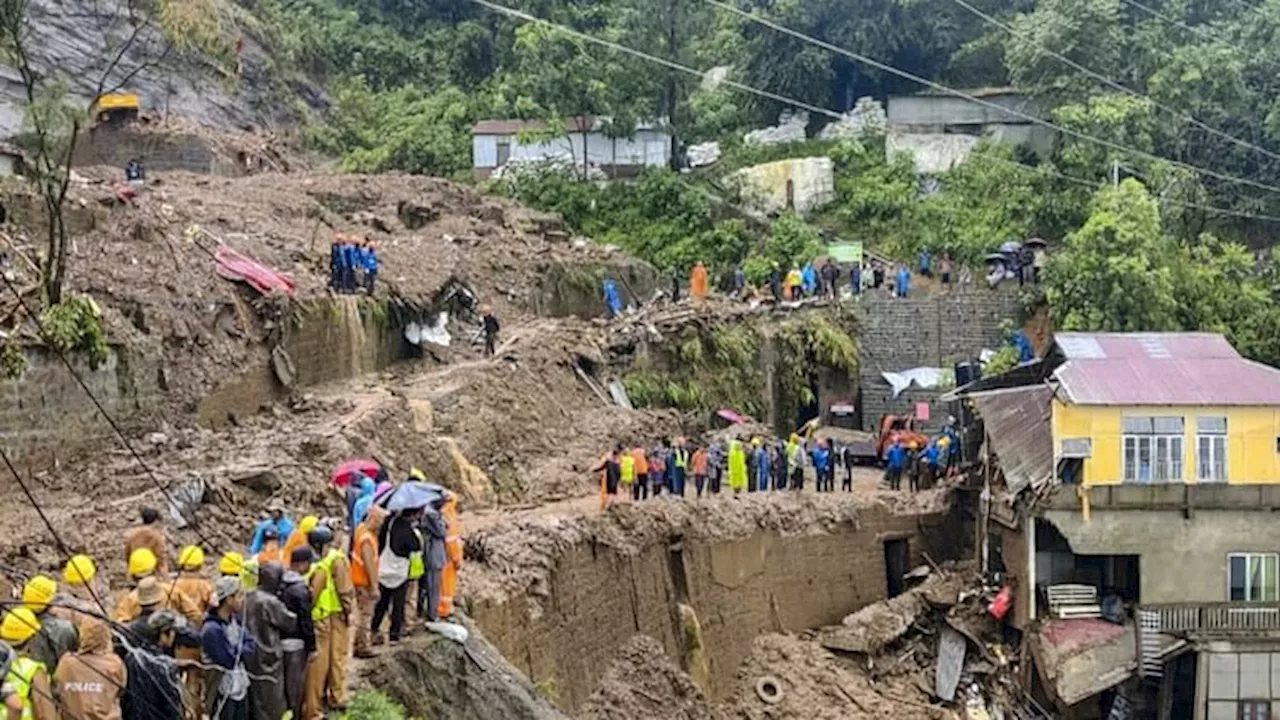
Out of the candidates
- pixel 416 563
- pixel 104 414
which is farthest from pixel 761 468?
pixel 416 563

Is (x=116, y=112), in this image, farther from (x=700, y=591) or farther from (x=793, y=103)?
(x=793, y=103)

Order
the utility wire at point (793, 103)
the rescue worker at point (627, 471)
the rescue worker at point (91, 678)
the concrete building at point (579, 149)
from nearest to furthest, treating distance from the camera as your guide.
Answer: the rescue worker at point (91, 678) < the rescue worker at point (627, 471) < the utility wire at point (793, 103) < the concrete building at point (579, 149)

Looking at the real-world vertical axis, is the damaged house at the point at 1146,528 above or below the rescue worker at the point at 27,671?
below

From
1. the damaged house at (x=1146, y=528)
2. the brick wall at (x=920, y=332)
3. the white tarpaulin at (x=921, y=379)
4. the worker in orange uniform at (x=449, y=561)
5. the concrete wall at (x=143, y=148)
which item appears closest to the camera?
the worker in orange uniform at (x=449, y=561)

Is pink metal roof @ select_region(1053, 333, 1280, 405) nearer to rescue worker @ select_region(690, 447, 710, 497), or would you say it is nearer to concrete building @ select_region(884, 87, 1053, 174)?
rescue worker @ select_region(690, 447, 710, 497)

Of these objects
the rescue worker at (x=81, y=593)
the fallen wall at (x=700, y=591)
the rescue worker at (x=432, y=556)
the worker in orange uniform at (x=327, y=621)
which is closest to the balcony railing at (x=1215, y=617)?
the fallen wall at (x=700, y=591)

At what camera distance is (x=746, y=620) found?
25.1 metres

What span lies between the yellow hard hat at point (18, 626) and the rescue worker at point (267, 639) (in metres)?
1.55

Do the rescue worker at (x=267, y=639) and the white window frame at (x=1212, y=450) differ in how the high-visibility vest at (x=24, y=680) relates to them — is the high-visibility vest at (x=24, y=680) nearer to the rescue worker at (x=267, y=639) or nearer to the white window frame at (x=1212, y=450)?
the rescue worker at (x=267, y=639)

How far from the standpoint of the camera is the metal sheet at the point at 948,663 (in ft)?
87.0

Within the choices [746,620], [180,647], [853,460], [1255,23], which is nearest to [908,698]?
[746,620]

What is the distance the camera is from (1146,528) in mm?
25781

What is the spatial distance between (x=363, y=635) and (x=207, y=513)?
549 centimetres

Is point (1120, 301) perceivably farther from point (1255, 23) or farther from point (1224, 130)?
point (1255, 23)
